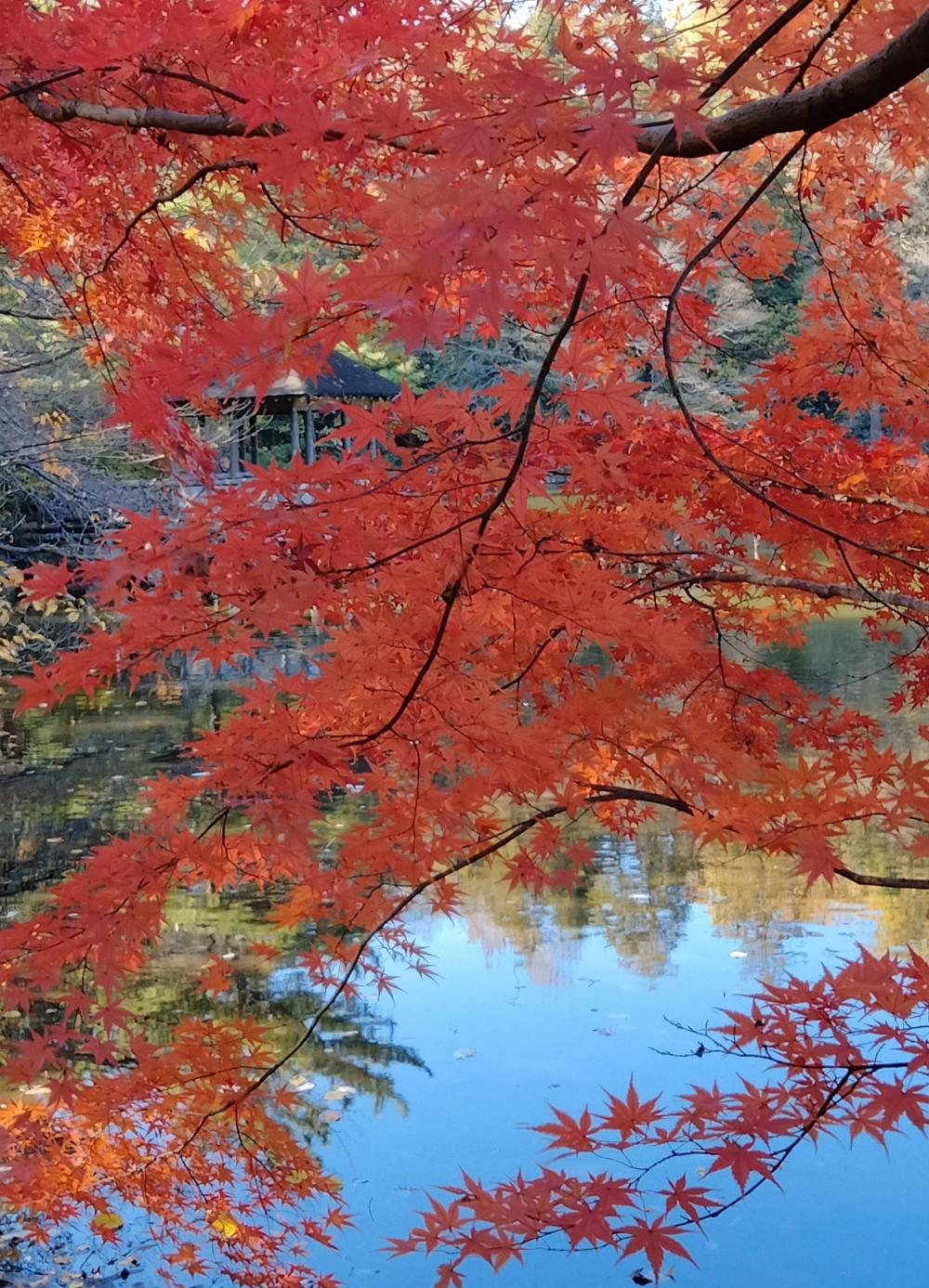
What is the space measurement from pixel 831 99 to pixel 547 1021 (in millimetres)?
3516

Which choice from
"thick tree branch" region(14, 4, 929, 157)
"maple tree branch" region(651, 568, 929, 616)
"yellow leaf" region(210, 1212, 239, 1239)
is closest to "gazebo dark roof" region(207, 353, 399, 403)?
"yellow leaf" region(210, 1212, 239, 1239)

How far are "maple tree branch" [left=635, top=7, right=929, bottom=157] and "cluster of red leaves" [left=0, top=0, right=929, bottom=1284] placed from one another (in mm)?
Answer: 92

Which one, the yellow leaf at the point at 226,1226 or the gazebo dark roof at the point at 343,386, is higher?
the gazebo dark roof at the point at 343,386

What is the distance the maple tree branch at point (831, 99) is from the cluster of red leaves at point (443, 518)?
0.09 meters

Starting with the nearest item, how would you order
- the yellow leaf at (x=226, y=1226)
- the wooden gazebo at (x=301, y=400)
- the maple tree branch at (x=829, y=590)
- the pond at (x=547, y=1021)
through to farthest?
1. the maple tree branch at (x=829, y=590)
2. the yellow leaf at (x=226, y=1226)
3. the pond at (x=547, y=1021)
4. the wooden gazebo at (x=301, y=400)

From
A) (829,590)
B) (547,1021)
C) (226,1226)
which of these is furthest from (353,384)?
(829,590)

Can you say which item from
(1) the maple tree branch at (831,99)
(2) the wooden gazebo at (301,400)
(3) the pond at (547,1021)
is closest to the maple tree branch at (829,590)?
(1) the maple tree branch at (831,99)

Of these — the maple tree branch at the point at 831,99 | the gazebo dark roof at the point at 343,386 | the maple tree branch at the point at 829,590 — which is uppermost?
the gazebo dark roof at the point at 343,386

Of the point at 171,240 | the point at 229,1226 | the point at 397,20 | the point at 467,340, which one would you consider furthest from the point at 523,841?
the point at 467,340

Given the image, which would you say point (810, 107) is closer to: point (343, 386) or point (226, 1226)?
point (226, 1226)

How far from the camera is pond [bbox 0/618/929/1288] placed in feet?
10.2

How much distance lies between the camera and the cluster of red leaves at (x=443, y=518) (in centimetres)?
145

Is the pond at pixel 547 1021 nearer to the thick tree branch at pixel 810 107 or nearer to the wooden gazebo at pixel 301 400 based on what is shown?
the thick tree branch at pixel 810 107

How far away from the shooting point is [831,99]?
1.55 m
